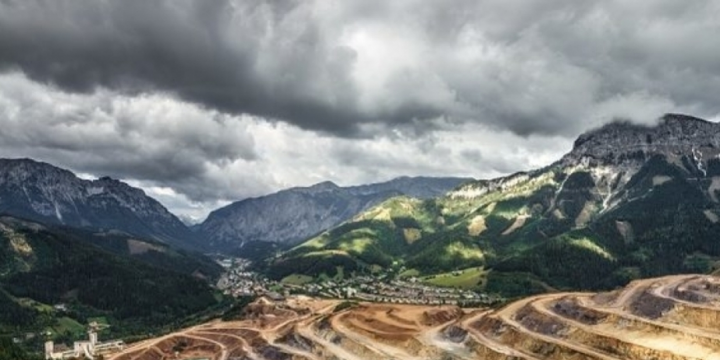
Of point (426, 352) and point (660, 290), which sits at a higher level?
point (660, 290)

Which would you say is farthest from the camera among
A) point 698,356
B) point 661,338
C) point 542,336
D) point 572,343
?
point 542,336

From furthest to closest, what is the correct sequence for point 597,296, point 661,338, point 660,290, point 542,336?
point 597,296 < point 660,290 < point 542,336 < point 661,338

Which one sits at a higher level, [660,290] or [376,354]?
[660,290]

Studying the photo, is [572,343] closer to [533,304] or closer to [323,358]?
[533,304]

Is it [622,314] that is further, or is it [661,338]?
[622,314]

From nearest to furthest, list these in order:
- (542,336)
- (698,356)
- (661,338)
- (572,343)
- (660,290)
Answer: (698,356) → (661,338) → (572,343) → (542,336) → (660,290)

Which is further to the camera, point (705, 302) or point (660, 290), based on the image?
point (660, 290)

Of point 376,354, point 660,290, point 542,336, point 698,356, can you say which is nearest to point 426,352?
point 376,354

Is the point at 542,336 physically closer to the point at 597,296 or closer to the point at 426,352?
the point at 426,352

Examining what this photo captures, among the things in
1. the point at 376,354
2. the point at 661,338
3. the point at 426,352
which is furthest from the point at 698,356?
the point at 376,354
